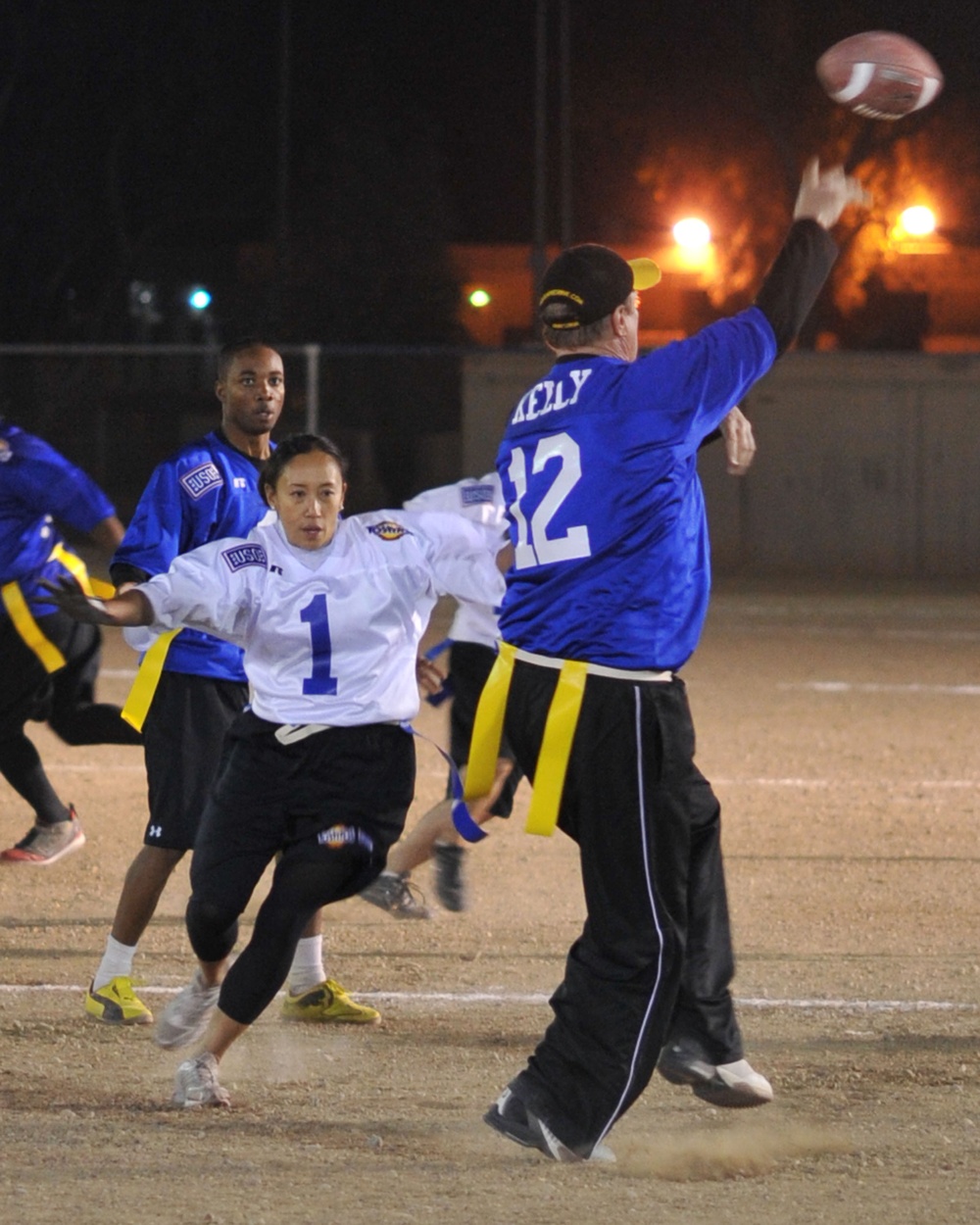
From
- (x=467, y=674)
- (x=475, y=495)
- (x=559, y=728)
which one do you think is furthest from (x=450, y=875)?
(x=559, y=728)

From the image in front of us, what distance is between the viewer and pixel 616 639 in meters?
4.23

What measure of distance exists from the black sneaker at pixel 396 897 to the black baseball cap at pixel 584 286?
2.84 metres

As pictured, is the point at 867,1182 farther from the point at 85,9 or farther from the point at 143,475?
the point at 85,9

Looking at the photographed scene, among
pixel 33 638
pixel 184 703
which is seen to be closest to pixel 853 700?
pixel 33 638

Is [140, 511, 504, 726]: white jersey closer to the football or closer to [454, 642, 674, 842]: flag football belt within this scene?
[454, 642, 674, 842]: flag football belt

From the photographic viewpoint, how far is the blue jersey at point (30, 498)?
7.23 m

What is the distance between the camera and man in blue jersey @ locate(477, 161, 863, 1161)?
419 centimetres

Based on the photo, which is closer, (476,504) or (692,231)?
(476,504)

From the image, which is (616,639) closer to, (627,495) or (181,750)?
(627,495)

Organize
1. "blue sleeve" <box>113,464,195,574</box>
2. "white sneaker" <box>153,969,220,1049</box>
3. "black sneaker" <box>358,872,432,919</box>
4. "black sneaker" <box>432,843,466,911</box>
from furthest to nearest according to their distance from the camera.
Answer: "black sneaker" <box>432,843,466,911</box> < "black sneaker" <box>358,872,432,919</box> < "blue sleeve" <box>113,464,195,574</box> < "white sneaker" <box>153,969,220,1049</box>

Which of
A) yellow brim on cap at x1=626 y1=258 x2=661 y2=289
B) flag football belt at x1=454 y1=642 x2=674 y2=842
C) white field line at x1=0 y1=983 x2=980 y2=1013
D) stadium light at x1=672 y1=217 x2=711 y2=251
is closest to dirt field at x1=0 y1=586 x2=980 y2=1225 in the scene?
white field line at x1=0 y1=983 x2=980 y2=1013

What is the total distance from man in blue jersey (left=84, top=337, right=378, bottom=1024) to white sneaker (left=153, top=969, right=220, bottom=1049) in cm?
64

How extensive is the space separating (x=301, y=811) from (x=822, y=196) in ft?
6.76

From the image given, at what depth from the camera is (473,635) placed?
24.1 feet
